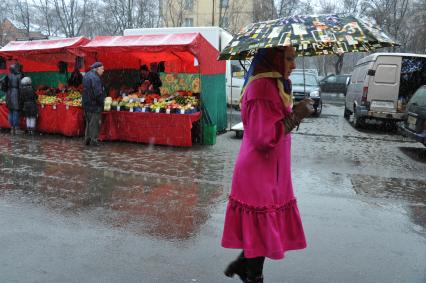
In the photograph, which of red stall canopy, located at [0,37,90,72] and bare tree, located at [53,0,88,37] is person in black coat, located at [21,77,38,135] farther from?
bare tree, located at [53,0,88,37]

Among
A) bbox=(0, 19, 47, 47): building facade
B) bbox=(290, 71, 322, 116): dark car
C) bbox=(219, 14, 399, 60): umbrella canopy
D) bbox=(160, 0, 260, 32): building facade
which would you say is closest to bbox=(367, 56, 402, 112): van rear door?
bbox=(290, 71, 322, 116): dark car

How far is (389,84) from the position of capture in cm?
1309

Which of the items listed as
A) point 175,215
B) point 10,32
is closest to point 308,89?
point 175,215

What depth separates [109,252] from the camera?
4.25 meters

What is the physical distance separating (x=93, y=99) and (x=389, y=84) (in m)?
8.83

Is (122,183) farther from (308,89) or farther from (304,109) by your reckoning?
(308,89)

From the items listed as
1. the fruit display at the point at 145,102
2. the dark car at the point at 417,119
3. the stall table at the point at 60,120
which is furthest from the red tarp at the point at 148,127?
the dark car at the point at 417,119

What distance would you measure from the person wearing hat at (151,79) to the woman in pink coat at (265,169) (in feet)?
Answer: 30.7

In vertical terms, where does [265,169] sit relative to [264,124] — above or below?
below

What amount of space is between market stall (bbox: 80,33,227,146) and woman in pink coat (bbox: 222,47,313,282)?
6.91 metres

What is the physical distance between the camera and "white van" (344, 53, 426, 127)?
1311 centimetres

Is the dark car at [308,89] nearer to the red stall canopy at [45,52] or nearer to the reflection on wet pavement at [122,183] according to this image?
the reflection on wet pavement at [122,183]

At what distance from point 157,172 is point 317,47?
15.7 ft

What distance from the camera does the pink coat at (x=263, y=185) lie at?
2883 millimetres
